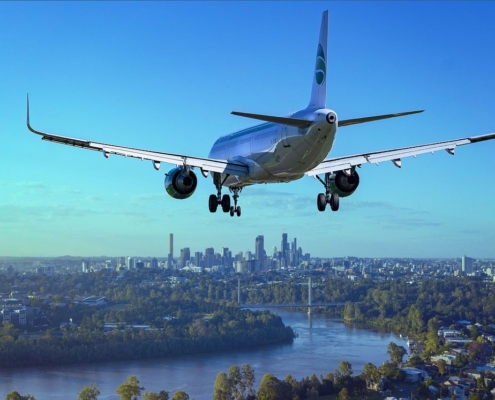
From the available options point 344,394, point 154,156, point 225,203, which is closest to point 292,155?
point 154,156

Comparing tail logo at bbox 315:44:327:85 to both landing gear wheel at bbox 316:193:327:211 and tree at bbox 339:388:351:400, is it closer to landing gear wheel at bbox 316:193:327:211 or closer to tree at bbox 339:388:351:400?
landing gear wheel at bbox 316:193:327:211

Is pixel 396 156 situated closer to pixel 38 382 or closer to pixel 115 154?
pixel 115 154

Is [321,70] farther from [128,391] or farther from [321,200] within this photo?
[128,391]

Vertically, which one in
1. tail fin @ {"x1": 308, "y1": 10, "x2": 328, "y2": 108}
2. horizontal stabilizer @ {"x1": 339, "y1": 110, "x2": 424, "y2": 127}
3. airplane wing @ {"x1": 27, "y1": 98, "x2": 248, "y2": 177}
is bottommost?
airplane wing @ {"x1": 27, "y1": 98, "x2": 248, "y2": 177}

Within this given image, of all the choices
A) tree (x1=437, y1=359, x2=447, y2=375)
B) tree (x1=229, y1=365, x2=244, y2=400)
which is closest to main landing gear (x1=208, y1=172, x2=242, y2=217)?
tree (x1=229, y1=365, x2=244, y2=400)

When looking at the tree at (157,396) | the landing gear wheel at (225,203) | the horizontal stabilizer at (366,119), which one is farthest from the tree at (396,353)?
the horizontal stabilizer at (366,119)

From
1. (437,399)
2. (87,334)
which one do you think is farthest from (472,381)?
(87,334)

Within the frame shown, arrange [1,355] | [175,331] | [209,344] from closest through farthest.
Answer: [1,355] → [209,344] → [175,331]
